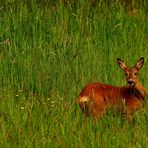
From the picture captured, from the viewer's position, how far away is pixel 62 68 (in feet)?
28.6

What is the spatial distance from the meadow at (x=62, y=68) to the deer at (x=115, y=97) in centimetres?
19

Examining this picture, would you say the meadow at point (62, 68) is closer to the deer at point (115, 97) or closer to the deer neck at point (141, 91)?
the deer at point (115, 97)

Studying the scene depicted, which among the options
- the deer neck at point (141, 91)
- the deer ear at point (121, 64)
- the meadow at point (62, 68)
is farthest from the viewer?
the deer ear at point (121, 64)

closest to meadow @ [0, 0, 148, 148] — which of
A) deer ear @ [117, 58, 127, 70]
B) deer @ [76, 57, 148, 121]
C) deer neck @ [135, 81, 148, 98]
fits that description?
deer @ [76, 57, 148, 121]

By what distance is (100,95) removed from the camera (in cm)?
778

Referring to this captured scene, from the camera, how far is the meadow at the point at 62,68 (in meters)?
5.99

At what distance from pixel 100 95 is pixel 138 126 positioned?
5.01 feet

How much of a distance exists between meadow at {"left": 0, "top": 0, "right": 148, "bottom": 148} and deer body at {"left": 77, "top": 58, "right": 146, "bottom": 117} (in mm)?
196

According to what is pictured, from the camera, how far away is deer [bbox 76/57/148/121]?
7.45 metres

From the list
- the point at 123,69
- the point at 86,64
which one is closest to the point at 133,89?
the point at 123,69

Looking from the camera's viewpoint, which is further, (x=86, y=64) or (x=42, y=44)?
(x=42, y=44)

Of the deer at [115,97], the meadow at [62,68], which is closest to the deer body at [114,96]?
the deer at [115,97]

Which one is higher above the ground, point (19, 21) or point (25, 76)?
point (19, 21)

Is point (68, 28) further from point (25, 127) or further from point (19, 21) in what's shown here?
point (25, 127)
